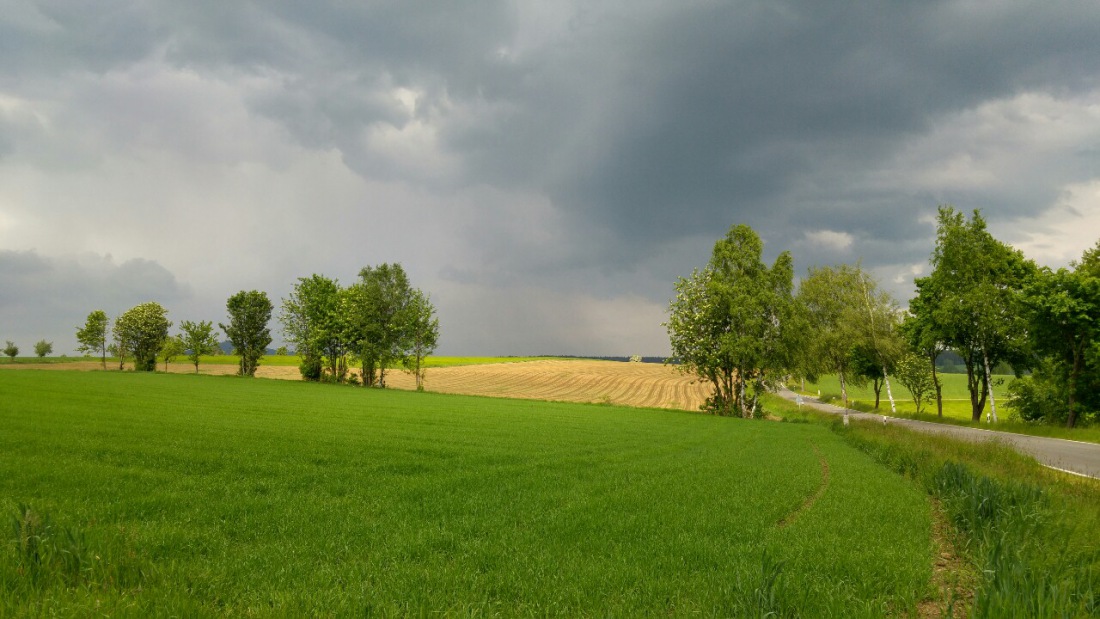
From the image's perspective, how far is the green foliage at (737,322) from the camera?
53.2 meters

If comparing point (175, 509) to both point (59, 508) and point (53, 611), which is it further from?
point (53, 611)

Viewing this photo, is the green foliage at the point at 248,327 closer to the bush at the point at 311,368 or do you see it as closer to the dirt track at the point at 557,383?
the dirt track at the point at 557,383

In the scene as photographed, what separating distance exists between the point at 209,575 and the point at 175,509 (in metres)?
4.19

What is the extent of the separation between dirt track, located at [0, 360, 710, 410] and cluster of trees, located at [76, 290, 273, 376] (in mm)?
6507

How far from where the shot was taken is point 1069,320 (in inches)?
1495

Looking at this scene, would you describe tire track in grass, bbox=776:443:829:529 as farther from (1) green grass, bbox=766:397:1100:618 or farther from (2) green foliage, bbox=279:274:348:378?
(2) green foliage, bbox=279:274:348:378

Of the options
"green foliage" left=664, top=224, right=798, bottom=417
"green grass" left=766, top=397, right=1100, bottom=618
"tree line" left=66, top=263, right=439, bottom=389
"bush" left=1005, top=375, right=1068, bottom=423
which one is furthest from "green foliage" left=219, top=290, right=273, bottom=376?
"bush" left=1005, top=375, right=1068, bottom=423

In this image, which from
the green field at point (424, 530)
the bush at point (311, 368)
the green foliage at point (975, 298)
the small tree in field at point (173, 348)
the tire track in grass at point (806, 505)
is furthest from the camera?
the small tree in field at point (173, 348)

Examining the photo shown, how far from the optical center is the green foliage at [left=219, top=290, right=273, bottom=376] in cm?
9319

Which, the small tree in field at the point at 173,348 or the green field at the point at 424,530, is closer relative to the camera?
the green field at the point at 424,530

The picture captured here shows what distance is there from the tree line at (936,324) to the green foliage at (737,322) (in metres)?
0.11

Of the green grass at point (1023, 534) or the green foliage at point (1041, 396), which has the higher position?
the green grass at point (1023, 534)

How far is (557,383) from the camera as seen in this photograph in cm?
10088

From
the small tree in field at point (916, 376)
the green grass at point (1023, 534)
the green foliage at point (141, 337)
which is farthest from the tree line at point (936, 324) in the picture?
the green foliage at point (141, 337)
